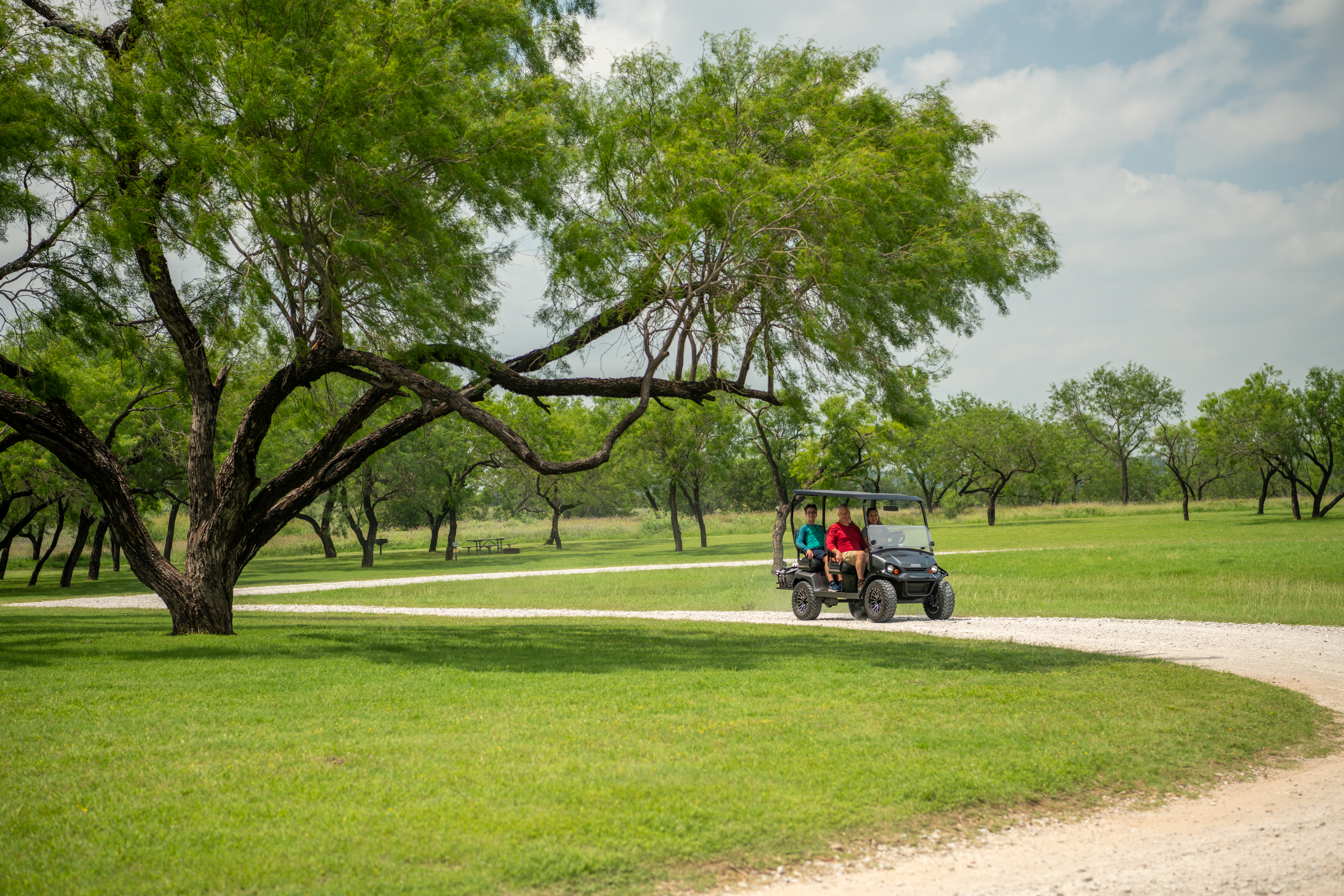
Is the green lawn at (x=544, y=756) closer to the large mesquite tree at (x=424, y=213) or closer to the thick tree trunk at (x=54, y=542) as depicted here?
the large mesquite tree at (x=424, y=213)

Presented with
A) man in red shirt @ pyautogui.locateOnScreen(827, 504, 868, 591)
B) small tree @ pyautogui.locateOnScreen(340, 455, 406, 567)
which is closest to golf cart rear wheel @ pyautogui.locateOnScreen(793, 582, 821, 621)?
man in red shirt @ pyautogui.locateOnScreen(827, 504, 868, 591)

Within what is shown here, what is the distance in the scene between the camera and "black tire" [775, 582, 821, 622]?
16.4 m

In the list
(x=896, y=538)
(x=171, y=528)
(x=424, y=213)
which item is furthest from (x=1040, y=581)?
(x=171, y=528)

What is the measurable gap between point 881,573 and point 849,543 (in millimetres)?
725

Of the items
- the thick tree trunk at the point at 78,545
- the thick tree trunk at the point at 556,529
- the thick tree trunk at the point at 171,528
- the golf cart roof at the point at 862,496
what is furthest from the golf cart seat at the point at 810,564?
the thick tree trunk at the point at 556,529

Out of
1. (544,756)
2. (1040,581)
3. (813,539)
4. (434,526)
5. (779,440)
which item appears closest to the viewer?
(544,756)

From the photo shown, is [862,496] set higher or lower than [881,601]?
higher

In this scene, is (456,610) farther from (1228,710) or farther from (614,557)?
(614,557)

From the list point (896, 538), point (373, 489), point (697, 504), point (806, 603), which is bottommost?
point (806, 603)

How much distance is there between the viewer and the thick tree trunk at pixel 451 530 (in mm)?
46906

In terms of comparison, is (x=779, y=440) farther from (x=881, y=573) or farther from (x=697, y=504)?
(x=881, y=573)

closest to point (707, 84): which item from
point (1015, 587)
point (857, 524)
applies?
point (857, 524)

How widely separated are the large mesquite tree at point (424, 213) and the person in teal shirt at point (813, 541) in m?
4.46

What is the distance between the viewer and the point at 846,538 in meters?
15.6
